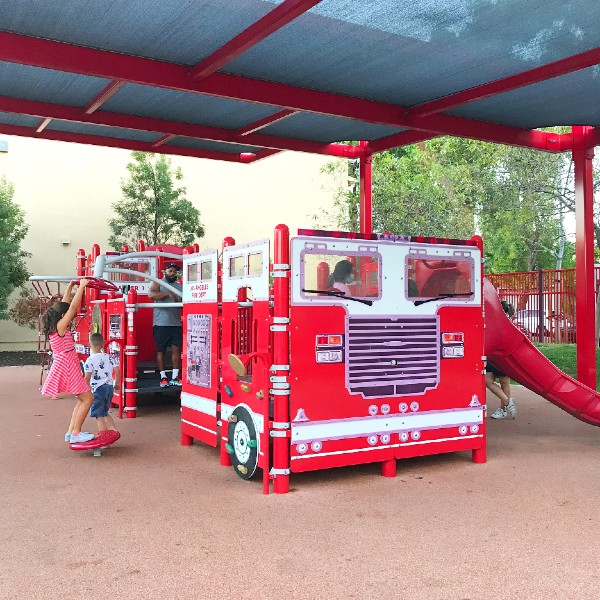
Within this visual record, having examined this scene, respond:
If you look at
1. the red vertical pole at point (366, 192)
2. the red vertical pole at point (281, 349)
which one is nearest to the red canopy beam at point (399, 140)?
the red vertical pole at point (366, 192)

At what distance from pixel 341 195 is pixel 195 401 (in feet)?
53.6

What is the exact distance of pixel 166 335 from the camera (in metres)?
9.90

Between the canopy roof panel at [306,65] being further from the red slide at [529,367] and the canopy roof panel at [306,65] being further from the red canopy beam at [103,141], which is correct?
the red slide at [529,367]

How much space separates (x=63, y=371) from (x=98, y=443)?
2.55ft

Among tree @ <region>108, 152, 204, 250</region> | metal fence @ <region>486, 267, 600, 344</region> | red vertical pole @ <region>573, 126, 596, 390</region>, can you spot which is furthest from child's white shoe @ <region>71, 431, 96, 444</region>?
tree @ <region>108, 152, 204, 250</region>

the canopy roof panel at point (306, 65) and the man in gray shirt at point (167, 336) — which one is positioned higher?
the canopy roof panel at point (306, 65)

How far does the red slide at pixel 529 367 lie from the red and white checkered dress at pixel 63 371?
13.9 feet

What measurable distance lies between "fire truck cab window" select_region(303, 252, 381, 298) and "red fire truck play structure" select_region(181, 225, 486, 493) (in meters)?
0.01

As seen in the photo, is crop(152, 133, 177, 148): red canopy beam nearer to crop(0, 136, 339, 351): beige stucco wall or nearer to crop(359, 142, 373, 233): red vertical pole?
crop(359, 142, 373, 233): red vertical pole

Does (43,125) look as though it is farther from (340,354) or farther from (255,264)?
(340,354)

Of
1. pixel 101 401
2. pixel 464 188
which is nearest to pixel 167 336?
pixel 101 401

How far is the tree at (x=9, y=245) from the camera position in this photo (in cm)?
1744

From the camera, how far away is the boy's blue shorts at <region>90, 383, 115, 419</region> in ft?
23.1

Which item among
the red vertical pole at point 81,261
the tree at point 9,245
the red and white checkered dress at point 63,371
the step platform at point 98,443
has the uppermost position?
the tree at point 9,245
